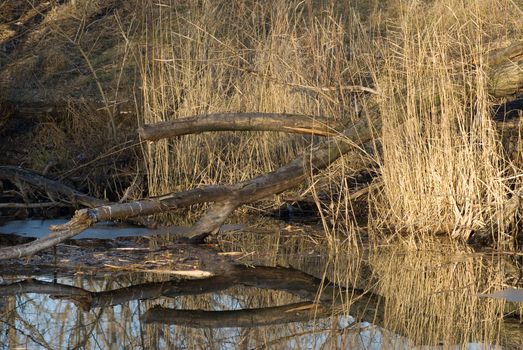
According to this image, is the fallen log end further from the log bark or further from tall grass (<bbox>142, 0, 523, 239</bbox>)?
tall grass (<bbox>142, 0, 523, 239</bbox>)

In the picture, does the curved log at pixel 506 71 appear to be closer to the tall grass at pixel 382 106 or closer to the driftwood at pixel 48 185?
the tall grass at pixel 382 106

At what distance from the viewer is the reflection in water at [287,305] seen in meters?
4.46

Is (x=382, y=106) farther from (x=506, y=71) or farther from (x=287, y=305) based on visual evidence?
(x=287, y=305)

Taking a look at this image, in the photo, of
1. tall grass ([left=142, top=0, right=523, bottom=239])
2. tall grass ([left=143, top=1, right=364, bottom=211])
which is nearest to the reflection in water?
tall grass ([left=142, top=0, right=523, bottom=239])

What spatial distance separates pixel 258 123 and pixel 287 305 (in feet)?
7.99

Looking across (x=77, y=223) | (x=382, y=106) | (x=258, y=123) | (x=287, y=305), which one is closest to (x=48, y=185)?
(x=258, y=123)

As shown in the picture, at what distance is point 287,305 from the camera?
514 centimetres

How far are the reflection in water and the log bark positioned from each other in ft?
3.60

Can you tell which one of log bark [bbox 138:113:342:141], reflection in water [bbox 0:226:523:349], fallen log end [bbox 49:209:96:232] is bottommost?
reflection in water [bbox 0:226:523:349]

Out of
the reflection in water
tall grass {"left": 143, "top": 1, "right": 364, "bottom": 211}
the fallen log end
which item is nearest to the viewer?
the reflection in water

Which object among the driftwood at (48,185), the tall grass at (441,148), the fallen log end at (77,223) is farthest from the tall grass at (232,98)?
the fallen log end at (77,223)

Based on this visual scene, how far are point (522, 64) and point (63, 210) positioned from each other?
13.4ft

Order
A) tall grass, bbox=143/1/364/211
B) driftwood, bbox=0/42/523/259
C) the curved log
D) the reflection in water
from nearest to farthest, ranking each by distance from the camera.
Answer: the reflection in water, driftwood, bbox=0/42/523/259, the curved log, tall grass, bbox=143/1/364/211

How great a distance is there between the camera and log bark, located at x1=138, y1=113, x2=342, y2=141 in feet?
23.6
